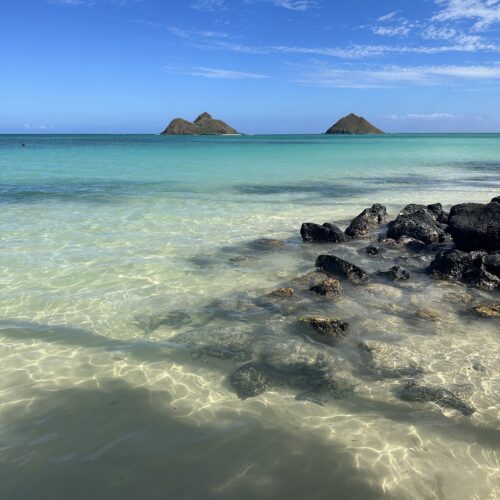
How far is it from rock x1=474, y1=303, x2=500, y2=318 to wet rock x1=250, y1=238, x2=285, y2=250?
17.9 ft

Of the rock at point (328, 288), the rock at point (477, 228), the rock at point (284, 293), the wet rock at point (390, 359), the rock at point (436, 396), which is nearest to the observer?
the rock at point (436, 396)

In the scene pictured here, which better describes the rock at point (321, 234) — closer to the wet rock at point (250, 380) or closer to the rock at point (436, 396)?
the wet rock at point (250, 380)

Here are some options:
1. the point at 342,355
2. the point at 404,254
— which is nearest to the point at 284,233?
the point at 404,254

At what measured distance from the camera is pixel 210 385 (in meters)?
5.62

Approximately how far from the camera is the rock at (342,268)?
9320 millimetres

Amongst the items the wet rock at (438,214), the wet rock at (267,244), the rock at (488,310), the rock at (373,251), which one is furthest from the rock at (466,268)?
the wet rock at (438,214)

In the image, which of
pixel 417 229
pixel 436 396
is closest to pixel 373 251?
pixel 417 229

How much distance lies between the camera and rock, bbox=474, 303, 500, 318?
7.50 metres

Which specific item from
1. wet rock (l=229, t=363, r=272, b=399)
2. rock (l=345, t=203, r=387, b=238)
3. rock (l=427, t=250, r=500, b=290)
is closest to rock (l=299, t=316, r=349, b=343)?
wet rock (l=229, t=363, r=272, b=399)

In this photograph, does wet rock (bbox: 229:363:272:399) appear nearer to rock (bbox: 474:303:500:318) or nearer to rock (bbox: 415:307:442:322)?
rock (bbox: 415:307:442:322)

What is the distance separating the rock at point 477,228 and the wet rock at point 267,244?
4.26 meters

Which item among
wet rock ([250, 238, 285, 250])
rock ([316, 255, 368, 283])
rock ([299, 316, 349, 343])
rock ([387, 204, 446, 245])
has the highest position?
rock ([387, 204, 446, 245])

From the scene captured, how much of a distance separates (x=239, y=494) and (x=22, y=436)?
2.28 meters

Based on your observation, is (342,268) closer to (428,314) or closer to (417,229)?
(428,314)
